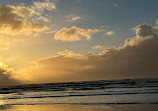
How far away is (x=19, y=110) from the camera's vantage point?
19438 millimetres

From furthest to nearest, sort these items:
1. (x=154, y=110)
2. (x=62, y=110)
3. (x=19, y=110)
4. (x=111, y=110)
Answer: (x=19, y=110)
(x=62, y=110)
(x=111, y=110)
(x=154, y=110)

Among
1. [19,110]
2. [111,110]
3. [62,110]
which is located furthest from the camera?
[19,110]

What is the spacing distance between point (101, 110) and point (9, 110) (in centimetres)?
896

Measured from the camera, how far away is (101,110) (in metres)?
16.9

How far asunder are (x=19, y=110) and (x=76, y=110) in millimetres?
5820

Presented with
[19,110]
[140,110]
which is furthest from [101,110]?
[19,110]

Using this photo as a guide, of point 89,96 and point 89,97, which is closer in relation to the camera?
point 89,97

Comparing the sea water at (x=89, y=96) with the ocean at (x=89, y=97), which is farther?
the sea water at (x=89, y=96)

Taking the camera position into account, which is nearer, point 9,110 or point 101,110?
point 101,110

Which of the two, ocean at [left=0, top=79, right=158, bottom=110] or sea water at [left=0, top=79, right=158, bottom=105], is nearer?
ocean at [left=0, top=79, right=158, bottom=110]

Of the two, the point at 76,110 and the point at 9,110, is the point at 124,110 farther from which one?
the point at 9,110

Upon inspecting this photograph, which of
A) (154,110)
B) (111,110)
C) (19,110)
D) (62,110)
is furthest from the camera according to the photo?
(19,110)

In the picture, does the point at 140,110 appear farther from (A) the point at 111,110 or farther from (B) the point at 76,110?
(B) the point at 76,110

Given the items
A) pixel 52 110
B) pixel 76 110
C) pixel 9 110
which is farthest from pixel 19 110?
pixel 76 110
